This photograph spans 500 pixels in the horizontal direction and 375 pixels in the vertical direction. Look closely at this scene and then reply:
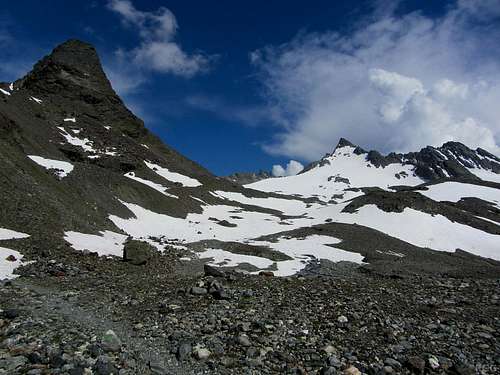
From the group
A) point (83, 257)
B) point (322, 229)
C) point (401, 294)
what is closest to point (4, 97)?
point (322, 229)

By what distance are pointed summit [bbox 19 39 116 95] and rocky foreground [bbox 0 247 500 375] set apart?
13050 centimetres

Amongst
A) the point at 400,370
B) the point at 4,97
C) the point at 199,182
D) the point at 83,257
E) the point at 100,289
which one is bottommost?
the point at 400,370

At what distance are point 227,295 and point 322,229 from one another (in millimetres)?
→ 47249

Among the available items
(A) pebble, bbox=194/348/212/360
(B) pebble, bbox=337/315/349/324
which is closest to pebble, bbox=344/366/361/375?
(B) pebble, bbox=337/315/349/324

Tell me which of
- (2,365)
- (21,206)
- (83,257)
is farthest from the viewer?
(21,206)

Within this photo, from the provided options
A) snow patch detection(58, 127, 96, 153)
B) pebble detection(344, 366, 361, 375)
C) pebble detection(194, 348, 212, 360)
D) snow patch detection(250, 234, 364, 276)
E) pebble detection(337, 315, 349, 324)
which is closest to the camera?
pebble detection(344, 366, 361, 375)

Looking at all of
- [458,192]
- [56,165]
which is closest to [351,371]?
[56,165]

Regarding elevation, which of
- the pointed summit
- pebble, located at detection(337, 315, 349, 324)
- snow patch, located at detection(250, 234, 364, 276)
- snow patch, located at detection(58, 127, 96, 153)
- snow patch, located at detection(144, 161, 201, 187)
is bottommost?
pebble, located at detection(337, 315, 349, 324)

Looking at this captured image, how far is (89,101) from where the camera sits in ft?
436

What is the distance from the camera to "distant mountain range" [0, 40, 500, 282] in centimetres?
3247

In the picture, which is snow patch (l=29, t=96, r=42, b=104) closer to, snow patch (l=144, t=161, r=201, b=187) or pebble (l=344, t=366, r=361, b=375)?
snow patch (l=144, t=161, r=201, b=187)

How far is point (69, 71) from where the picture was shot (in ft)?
452

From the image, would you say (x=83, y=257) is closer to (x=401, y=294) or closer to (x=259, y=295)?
(x=259, y=295)

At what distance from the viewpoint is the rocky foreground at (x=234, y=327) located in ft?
33.9
